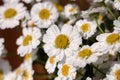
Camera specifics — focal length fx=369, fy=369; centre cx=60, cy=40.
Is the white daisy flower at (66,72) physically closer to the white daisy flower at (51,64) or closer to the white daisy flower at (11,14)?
the white daisy flower at (51,64)

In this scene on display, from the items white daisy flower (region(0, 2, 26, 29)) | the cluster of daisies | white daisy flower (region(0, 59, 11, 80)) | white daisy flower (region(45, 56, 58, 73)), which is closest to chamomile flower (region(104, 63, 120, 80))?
the cluster of daisies

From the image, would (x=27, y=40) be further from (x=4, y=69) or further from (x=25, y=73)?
(x=4, y=69)

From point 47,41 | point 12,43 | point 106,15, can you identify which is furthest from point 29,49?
point 12,43

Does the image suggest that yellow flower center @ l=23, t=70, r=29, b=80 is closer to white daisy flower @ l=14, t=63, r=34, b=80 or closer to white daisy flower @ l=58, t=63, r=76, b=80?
white daisy flower @ l=14, t=63, r=34, b=80

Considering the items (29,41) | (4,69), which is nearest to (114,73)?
(29,41)

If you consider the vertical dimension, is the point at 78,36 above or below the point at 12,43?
above

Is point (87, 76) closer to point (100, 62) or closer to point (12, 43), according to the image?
point (100, 62)

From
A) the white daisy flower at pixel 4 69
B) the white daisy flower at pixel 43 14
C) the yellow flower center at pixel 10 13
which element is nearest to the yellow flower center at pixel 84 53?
the white daisy flower at pixel 43 14

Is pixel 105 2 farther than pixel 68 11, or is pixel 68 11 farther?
pixel 68 11
